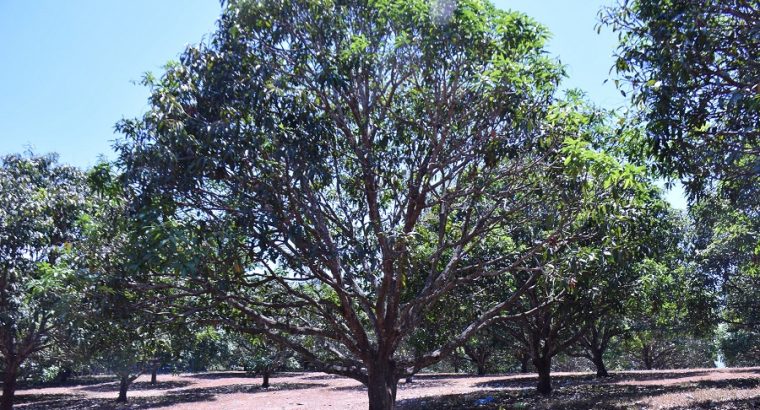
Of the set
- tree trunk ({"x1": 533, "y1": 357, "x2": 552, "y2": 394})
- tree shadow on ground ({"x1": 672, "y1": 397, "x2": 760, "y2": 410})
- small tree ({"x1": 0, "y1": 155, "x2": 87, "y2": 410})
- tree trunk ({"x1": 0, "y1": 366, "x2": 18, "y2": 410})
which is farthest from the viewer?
tree trunk ({"x1": 533, "y1": 357, "x2": 552, "y2": 394})

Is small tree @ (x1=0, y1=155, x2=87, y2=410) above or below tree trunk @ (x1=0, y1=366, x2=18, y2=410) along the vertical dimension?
above

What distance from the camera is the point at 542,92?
35.6ft

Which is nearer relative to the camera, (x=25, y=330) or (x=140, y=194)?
(x=140, y=194)

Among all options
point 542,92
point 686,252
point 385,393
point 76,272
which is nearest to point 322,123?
point 542,92

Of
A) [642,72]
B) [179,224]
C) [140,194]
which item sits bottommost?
[179,224]

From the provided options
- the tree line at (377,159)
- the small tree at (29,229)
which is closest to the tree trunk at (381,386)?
the tree line at (377,159)

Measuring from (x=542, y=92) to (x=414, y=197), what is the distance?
346cm

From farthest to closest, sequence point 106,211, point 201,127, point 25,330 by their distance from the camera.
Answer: point 25,330, point 106,211, point 201,127

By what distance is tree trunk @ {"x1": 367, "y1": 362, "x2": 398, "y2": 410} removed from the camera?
11.6 metres

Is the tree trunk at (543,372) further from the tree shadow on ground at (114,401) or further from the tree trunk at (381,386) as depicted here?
the tree shadow on ground at (114,401)

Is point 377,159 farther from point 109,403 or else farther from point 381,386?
point 109,403

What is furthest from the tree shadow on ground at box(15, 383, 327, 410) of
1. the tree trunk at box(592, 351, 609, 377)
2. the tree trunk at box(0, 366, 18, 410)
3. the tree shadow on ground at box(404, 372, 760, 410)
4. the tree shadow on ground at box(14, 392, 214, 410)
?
the tree trunk at box(592, 351, 609, 377)

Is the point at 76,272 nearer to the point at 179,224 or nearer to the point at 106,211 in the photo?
the point at 106,211

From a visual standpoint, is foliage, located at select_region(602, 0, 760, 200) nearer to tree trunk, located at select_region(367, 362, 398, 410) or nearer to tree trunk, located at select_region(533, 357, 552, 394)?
tree trunk, located at select_region(367, 362, 398, 410)
